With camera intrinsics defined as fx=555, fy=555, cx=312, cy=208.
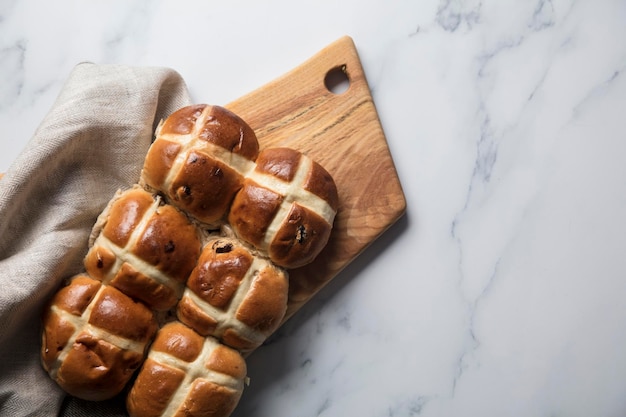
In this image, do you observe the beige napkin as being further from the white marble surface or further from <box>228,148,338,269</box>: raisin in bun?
<box>228,148,338,269</box>: raisin in bun

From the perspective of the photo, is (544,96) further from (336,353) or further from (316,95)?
(336,353)

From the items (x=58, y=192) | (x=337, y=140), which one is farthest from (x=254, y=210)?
(x=58, y=192)

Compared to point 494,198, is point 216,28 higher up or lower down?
higher up

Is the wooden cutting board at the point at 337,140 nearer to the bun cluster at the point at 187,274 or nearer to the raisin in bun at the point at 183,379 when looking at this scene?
the bun cluster at the point at 187,274

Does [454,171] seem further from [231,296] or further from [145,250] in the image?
[145,250]

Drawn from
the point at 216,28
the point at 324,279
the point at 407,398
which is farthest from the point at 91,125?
the point at 407,398
